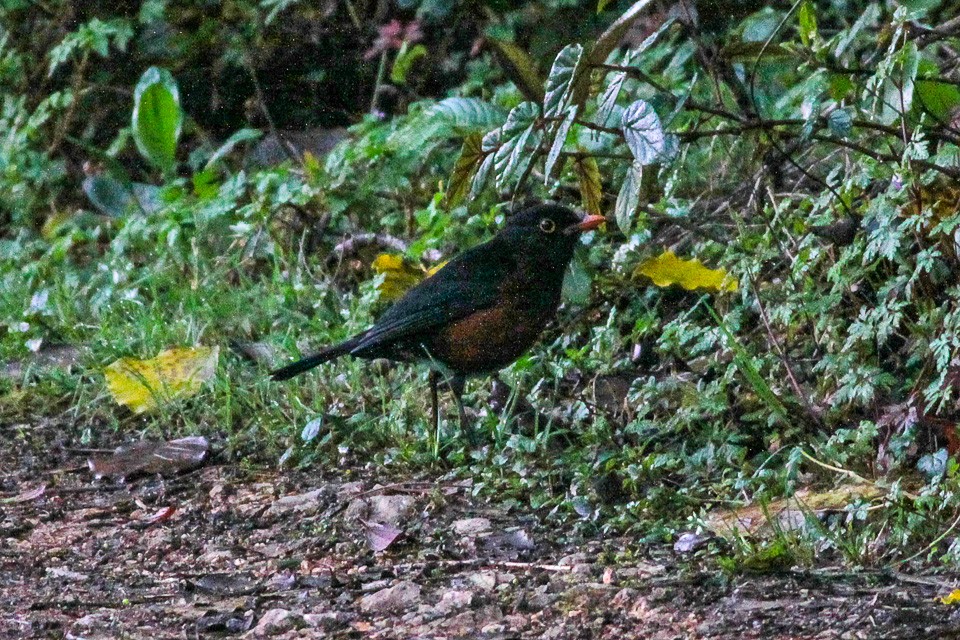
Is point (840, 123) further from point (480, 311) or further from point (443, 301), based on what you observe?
point (443, 301)

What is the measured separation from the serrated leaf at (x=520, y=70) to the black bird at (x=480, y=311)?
632mm

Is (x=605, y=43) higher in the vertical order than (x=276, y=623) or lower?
higher

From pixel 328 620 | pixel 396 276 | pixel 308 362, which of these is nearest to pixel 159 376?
pixel 308 362

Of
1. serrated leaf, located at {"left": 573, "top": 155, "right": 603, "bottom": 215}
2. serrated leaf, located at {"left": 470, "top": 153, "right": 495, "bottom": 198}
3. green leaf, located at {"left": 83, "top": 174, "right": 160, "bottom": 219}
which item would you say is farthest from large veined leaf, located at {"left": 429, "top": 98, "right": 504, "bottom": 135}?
green leaf, located at {"left": 83, "top": 174, "right": 160, "bottom": 219}

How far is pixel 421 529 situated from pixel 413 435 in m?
0.90

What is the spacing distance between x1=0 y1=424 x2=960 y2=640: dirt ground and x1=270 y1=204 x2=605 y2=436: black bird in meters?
0.60

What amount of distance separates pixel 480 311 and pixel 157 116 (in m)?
3.57

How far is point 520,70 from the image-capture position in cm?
455

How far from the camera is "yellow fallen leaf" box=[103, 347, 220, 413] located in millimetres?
5383

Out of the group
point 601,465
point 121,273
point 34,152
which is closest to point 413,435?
point 601,465

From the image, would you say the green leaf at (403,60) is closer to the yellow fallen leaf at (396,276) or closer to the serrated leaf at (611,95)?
the yellow fallen leaf at (396,276)

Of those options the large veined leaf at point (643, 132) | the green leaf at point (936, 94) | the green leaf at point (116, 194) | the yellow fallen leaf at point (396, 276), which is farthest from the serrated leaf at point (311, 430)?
the green leaf at point (116, 194)

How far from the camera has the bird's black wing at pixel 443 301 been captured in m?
5.07

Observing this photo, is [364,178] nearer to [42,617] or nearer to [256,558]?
[256,558]
